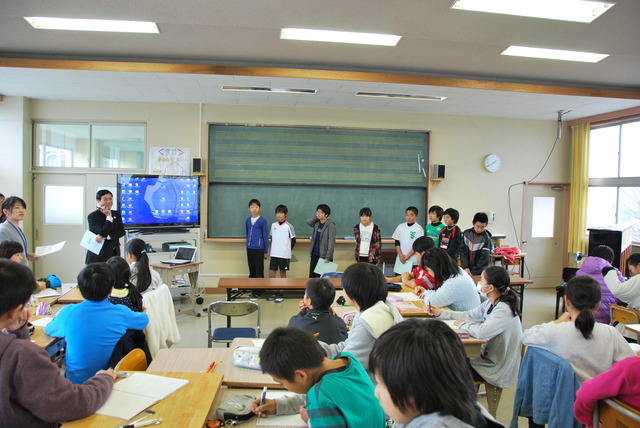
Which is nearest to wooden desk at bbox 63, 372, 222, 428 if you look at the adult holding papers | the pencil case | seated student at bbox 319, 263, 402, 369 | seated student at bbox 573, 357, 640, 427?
the pencil case

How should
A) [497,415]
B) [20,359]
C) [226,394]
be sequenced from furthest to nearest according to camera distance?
[497,415] < [226,394] < [20,359]

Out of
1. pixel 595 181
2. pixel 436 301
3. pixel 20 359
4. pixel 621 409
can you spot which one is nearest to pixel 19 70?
pixel 20 359

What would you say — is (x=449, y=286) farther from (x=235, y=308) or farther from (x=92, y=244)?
(x=92, y=244)

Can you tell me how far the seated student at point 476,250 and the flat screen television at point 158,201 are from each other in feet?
12.2

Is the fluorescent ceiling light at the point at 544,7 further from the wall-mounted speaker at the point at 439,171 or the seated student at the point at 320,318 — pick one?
the wall-mounted speaker at the point at 439,171

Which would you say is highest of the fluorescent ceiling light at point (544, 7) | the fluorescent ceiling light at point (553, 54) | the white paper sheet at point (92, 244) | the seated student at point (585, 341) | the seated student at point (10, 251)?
the fluorescent ceiling light at point (553, 54)

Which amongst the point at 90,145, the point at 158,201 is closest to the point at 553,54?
the point at 158,201

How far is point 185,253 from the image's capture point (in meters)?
5.26

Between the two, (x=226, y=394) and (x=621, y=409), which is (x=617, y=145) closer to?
(x=621, y=409)

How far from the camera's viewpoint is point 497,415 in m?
2.86

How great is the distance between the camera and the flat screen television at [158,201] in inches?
218

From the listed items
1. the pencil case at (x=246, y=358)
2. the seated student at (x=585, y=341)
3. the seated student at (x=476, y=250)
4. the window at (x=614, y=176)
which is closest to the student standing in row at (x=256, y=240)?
the seated student at (x=476, y=250)

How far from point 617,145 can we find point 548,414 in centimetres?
599

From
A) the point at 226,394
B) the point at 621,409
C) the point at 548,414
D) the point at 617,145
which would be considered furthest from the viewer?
the point at 617,145
